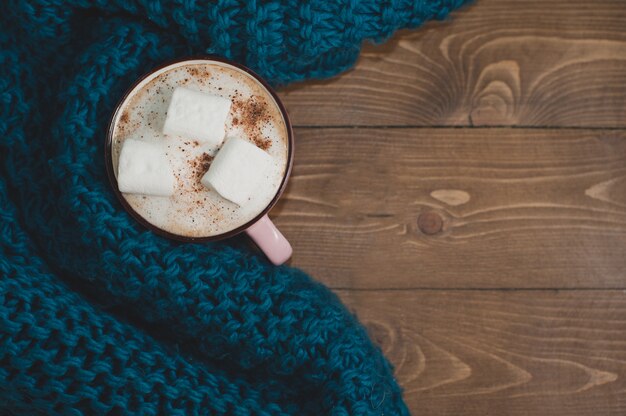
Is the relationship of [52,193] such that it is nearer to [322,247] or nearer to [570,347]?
[322,247]

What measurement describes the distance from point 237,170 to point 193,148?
7 cm

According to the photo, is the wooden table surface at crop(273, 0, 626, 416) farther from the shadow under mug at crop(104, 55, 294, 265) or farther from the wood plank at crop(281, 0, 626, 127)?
the shadow under mug at crop(104, 55, 294, 265)

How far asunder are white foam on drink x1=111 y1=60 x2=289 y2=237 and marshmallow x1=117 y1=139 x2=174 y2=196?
0.02m

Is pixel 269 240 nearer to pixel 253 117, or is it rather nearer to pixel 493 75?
pixel 253 117

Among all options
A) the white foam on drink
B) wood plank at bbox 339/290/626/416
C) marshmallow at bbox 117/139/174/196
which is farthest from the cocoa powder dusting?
wood plank at bbox 339/290/626/416

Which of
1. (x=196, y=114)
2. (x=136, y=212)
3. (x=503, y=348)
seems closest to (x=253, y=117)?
(x=196, y=114)

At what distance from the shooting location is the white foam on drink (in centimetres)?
78

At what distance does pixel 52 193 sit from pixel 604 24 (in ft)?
2.56

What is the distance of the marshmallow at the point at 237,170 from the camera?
2.43 feet

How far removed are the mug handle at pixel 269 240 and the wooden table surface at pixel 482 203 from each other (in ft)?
0.31

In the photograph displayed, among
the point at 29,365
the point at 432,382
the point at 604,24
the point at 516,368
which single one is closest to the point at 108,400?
the point at 29,365

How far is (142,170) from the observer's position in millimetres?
748

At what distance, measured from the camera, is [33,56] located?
0.87m

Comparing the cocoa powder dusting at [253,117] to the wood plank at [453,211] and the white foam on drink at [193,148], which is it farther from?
the wood plank at [453,211]
